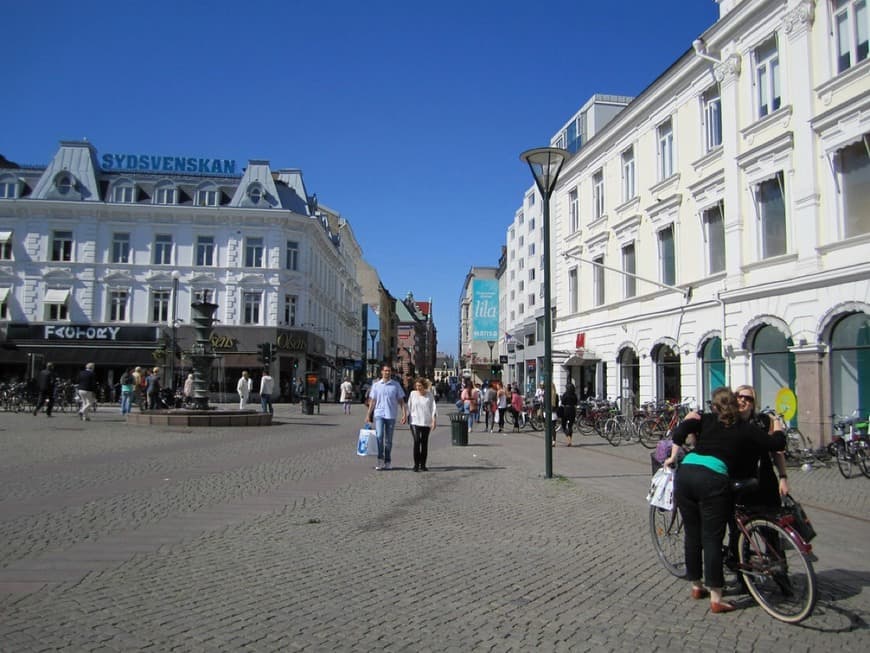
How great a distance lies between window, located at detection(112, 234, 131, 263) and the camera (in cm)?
4625

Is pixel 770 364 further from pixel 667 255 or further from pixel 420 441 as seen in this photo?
pixel 420 441

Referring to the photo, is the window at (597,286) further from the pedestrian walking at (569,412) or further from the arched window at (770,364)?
the arched window at (770,364)

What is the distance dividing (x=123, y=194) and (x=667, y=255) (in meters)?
38.3

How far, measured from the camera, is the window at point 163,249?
46469mm

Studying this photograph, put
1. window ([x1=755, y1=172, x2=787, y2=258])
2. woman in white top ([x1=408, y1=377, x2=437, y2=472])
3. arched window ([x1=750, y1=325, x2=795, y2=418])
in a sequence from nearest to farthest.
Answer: woman in white top ([x1=408, y1=377, x2=437, y2=472])
arched window ([x1=750, y1=325, x2=795, y2=418])
window ([x1=755, y1=172, x2=787, y2=258])

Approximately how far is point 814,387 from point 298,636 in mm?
14582

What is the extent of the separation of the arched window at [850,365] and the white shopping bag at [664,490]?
11.4m

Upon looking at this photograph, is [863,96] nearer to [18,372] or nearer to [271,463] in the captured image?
[271,463]

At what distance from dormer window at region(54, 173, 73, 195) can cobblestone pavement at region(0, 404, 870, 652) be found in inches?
1582

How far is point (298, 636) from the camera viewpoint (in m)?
4.18

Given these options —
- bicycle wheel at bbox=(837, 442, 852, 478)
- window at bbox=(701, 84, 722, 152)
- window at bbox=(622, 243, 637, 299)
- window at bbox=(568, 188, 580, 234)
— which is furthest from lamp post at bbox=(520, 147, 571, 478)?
window at bbox=(568, 188, 580, 234)

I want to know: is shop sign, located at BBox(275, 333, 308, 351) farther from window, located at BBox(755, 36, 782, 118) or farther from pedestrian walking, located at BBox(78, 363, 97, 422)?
window, located at BBox(755, 36, 782, 118)

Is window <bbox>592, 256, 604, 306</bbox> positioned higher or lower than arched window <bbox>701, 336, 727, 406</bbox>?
higher

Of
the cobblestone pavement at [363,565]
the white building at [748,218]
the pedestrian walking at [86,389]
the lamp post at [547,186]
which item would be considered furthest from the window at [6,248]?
the lamp post at [547,186]
